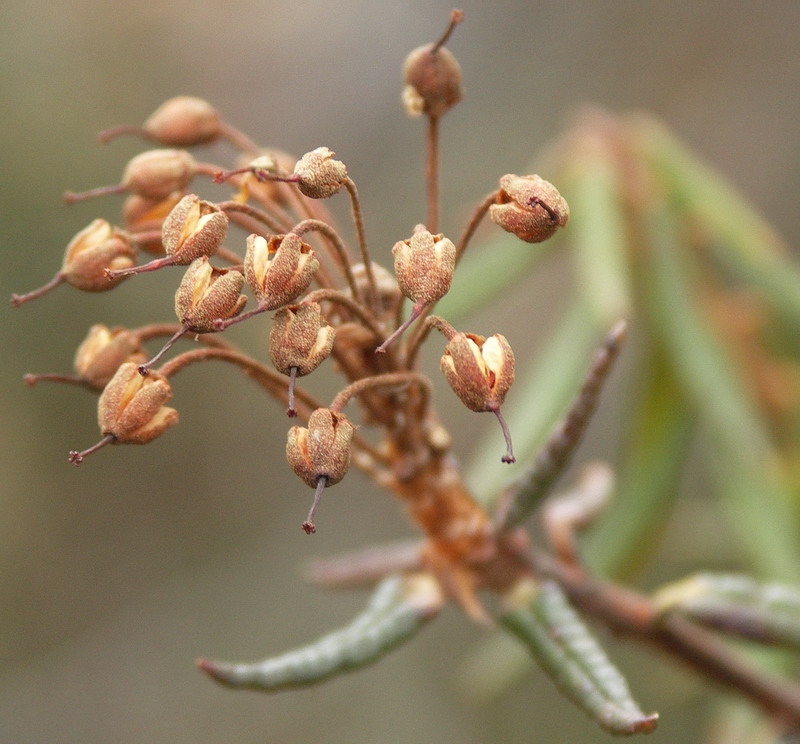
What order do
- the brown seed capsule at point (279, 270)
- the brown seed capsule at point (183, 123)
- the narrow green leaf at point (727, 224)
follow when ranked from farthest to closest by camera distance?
1. the narrow green leaf at point (727, 224)
2. the brown seed capsule at point (183, 123)
3. the brown seed capsule at point (279, 270)

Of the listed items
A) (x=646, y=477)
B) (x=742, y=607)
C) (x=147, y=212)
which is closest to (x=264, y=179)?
(x=147, y=212)

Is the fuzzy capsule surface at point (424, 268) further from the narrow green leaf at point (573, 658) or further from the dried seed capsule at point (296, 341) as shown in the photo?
the narrow green leaf at point (573, 658)

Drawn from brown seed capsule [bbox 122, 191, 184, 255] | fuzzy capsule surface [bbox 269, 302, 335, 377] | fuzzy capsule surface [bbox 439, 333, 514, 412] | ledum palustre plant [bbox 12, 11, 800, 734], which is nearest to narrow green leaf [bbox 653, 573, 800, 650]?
ledum palustre plant [bbox 12, 11, 800, 734]

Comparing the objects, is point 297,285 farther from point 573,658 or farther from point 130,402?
point 573,658

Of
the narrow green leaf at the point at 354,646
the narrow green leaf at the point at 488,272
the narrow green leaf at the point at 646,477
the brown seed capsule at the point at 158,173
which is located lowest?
the narrow green leaf at the point at 646,477

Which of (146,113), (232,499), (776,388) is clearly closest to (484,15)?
(146,113)

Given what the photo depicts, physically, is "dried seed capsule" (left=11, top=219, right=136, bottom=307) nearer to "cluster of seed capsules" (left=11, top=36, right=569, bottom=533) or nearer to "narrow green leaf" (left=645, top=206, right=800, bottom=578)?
"cluster of seed capsules" (left=11, top=36, right=569, bottom=533)

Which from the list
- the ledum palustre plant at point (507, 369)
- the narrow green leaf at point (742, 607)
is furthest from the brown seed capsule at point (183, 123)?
the narrow green leaf at point (742, 607)
